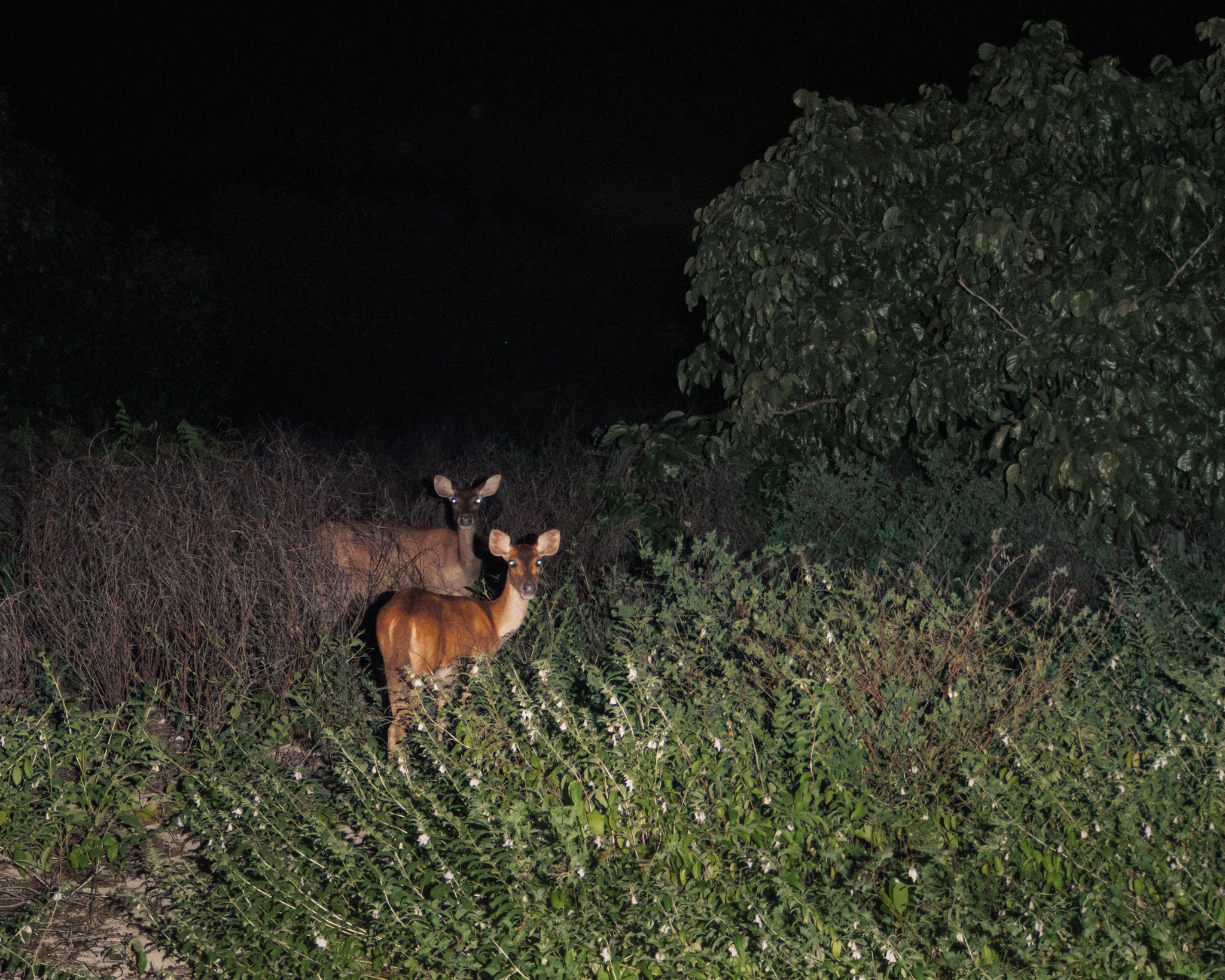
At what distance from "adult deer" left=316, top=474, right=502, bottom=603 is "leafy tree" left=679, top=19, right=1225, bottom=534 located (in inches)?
64.8

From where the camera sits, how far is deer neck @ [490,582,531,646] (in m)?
5.25

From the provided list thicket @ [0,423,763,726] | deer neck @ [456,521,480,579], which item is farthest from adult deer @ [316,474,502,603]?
thicket @ [0,423,763,726]

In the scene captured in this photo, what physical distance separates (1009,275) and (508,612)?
3.09m

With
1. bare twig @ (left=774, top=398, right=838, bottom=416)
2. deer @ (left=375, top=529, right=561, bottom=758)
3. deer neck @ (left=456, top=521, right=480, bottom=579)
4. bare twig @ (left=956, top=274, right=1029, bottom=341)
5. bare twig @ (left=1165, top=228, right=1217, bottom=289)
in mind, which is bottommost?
deer neck @ (left=456, top=521, right=480, bottom=579)

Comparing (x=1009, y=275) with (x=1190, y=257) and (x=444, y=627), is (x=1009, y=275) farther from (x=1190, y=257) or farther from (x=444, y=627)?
(x=444, y=627)

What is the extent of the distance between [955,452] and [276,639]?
4.30 m

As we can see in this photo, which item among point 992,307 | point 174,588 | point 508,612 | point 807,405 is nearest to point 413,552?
point 174,588

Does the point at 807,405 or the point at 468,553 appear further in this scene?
the point at 468,553

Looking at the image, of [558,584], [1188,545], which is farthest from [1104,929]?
[1188,545]

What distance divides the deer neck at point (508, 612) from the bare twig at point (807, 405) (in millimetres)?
2651

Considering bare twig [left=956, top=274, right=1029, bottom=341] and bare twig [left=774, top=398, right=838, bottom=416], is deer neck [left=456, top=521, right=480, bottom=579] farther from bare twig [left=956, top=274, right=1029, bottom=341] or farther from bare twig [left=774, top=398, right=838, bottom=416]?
bare twig [left=956, top=274, right=1029, bottom=341]

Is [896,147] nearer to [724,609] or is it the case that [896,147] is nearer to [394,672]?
[724,609]

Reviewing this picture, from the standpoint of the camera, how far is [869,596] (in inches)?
172

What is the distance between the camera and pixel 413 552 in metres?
7.24
